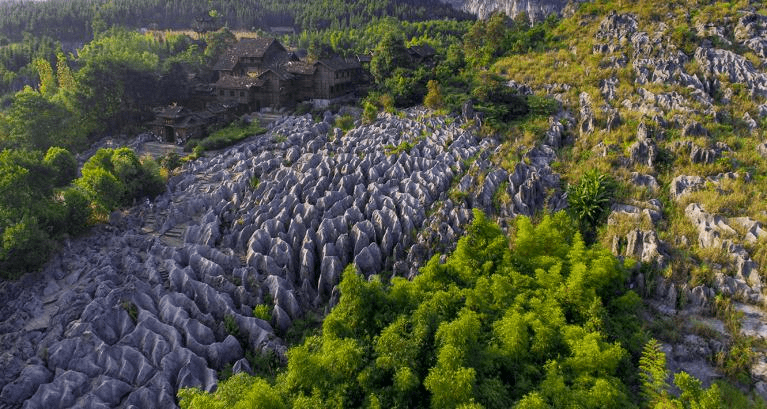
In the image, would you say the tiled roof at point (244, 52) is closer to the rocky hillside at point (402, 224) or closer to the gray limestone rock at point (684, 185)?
the rocky hillside at point (402, 224)

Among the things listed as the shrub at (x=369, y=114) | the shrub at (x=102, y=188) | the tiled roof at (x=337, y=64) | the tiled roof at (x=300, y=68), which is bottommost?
the shrub at (x=102, y=188)

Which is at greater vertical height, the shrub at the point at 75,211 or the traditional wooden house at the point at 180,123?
the traditional wooden house at the point at 180,123

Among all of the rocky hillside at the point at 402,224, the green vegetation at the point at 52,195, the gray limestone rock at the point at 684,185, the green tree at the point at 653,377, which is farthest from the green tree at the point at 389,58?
the green tree at the point at 653,377

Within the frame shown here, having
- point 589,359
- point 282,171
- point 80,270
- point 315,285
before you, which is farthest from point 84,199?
point 589,359

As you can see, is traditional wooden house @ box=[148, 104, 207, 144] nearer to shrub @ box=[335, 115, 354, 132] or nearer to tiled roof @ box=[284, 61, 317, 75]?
tiled roof @ box=[284, 61, 317, 75]

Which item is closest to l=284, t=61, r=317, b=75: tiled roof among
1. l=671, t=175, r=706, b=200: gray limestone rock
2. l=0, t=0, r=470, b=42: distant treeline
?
l=671, t=175, r=706, b=200: gray limestone rock

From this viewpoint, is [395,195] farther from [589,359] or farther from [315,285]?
[589,359]
